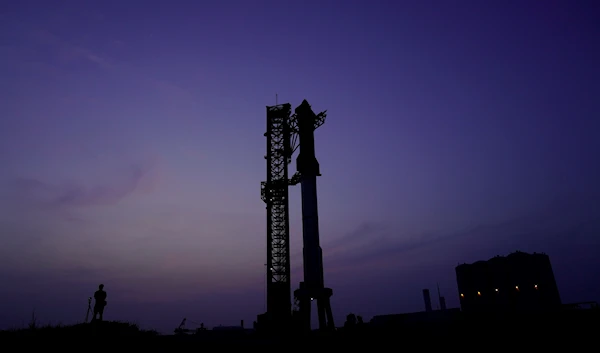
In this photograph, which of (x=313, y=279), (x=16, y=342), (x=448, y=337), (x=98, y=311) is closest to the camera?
(x=16, y=342)

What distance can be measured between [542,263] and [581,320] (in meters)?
86.5

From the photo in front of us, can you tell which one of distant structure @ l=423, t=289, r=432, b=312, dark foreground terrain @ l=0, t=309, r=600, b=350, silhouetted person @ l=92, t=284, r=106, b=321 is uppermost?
distant structure @ l=423, t=289, r=432, b=312

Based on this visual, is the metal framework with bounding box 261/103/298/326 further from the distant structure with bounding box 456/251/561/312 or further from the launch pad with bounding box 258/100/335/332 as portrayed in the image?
the distant structure with bounding box 456/251/561/312

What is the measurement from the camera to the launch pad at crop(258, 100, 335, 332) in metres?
31.8

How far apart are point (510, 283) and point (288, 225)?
65.0m

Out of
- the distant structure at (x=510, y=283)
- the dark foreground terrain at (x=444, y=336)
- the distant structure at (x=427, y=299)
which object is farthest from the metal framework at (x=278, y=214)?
the distant structure at (x=427, y=299)

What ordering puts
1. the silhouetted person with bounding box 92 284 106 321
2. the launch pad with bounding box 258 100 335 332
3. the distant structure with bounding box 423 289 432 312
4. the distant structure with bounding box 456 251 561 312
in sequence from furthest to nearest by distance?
the distant structure with bounding box 423 289 432 312 < the distant structure with bounding box 456 251 561 312 < the launch pad with bounding box 258 100 335 332 < the silhouetted person with bounding box 92 284 106 321

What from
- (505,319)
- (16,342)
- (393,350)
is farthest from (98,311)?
(505,319)

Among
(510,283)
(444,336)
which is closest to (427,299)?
(510,283)

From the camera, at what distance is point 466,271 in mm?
99812

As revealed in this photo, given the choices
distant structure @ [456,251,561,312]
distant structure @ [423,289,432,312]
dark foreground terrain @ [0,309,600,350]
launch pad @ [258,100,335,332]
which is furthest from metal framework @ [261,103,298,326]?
distant structure @ [423,289,432,312]

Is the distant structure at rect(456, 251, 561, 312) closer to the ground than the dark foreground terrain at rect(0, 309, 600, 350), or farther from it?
farther from it

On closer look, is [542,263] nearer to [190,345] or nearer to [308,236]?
[308,236]

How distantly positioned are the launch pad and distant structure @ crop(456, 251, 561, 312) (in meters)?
60.1
